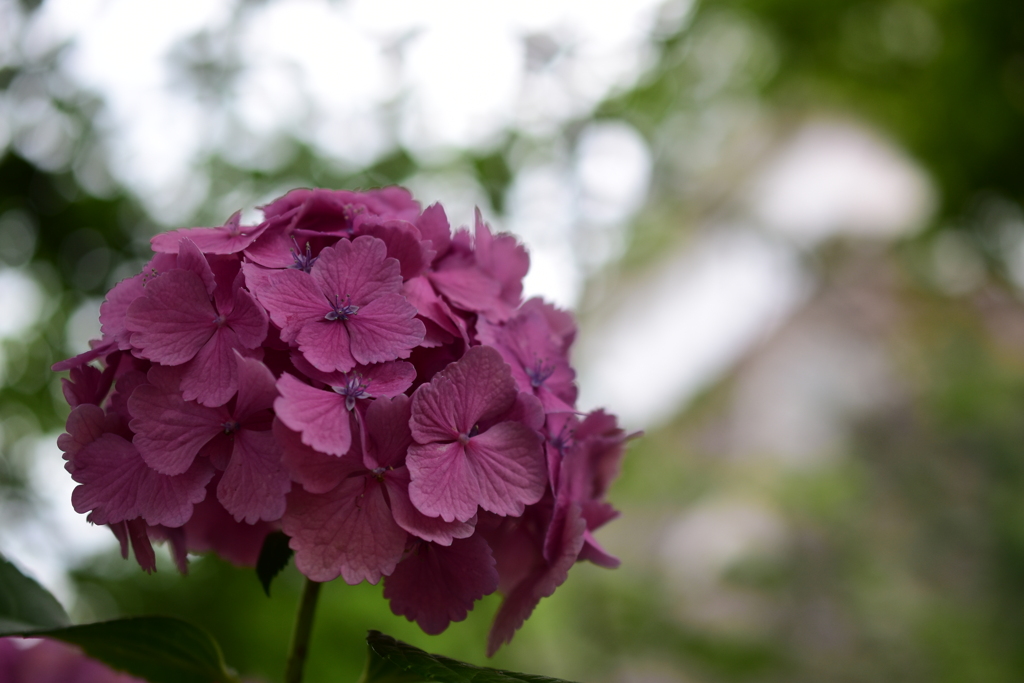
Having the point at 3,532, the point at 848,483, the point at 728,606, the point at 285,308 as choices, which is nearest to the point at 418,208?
the point at 285,308

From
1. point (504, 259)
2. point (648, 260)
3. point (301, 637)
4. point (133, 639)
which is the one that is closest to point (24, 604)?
point (133, 639)

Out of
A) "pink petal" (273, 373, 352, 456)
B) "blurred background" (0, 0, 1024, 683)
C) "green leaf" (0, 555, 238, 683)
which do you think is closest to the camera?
"pink petal" (273, 373, 352, 456)

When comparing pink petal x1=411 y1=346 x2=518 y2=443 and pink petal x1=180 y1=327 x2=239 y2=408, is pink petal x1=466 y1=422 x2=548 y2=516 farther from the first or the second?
pink petal x1=180 y1=327 x2=239 y2=408

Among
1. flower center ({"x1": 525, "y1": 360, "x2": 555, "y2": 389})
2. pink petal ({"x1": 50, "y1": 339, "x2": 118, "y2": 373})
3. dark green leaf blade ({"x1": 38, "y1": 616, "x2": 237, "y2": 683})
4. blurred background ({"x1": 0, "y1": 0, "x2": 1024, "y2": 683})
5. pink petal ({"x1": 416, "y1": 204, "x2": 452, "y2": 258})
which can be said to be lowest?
dark green leaf blade ({"x1": 38, "y1": 616, "x2": 237, "y2": 683})

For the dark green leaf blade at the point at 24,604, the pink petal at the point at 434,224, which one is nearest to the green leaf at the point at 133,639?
the dark green leaf blade at the point at 24,604

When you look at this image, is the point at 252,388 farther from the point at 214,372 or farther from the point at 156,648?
the point at 156,648

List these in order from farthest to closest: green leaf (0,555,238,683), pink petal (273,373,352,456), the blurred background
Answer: the blurred background
green leaf (0,555,238,683)
pink petal (273,373,352,456)

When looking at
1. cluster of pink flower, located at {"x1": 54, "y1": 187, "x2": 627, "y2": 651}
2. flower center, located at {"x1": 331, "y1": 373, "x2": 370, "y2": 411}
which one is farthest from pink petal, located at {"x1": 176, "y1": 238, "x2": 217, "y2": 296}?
flower center, located at {"x1": 331, "y1": 373, "x2": 370, "y2": 411}
